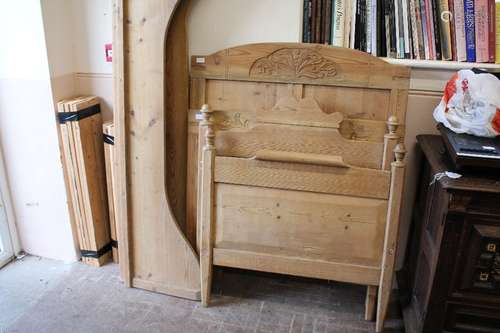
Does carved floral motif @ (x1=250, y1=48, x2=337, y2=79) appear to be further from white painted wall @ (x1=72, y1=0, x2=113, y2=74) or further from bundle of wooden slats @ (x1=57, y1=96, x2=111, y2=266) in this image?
bundle of wooden slats @ (x1=57, y1=96, x2=111, y2=266)

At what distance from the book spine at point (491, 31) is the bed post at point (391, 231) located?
1.94 feet

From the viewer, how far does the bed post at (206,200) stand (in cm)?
192

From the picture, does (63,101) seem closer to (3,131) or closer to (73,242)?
(3,131)

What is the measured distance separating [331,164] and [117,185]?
1039mm

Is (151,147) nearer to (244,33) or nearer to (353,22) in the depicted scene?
(244,33)

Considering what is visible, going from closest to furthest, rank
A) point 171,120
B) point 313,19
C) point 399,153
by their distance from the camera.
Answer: point 399,153, point 313,19, point 171,120

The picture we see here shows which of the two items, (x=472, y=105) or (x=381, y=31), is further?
(x=381, y=31)

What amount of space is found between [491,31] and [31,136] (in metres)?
2.23

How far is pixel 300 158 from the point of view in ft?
6.06

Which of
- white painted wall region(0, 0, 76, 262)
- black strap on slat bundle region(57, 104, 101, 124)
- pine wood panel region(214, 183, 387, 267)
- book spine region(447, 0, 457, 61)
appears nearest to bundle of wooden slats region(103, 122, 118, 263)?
black strap on slat bundle region(57, 104, 101, 124)

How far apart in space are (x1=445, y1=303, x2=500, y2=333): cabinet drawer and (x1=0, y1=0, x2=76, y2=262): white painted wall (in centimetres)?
190

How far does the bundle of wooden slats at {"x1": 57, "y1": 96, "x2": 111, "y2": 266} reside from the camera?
2.22m

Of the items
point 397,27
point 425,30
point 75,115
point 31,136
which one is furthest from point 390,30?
point 31,136

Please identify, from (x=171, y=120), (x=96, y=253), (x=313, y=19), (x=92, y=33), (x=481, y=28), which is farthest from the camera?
(x=96, y=253)
